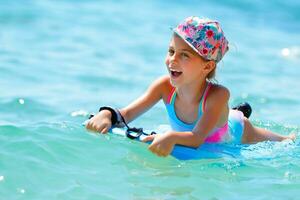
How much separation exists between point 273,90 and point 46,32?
142 inches

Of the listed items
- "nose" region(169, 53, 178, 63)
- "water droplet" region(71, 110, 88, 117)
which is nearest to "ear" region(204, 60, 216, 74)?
"nose" region(169, 53, 178, 63)

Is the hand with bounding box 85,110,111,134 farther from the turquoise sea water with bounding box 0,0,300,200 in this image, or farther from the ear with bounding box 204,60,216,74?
the ear with bounding box 204,60,216,74

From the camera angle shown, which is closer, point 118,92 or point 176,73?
point 176,73

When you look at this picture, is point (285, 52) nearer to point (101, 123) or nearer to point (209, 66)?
point (209, 66)

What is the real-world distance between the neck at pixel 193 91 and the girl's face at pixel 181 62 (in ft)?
0.47

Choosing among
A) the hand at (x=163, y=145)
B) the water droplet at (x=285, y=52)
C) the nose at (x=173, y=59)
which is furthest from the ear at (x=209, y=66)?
the water droplet at (x=285, y=52)

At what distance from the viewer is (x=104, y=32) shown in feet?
36.3

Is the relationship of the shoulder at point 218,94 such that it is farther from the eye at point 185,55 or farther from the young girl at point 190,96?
the eye at point 185,55

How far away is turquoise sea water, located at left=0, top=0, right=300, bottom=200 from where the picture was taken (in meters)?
4.55

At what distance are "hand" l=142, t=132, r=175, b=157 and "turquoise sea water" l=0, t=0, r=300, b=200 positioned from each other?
14cm

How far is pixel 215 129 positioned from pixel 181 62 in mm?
594

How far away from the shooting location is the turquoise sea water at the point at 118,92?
455 centimetres

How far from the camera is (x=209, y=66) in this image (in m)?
5.08

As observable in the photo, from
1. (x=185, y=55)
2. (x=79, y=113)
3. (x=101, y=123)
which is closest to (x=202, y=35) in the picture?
(x=185, y=55)
